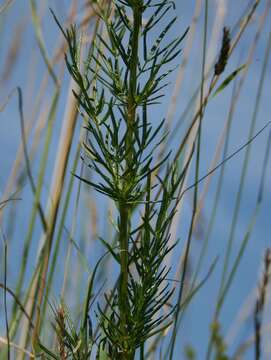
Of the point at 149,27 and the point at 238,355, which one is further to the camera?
the point at 238,355

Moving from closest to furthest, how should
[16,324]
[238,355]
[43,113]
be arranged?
1. [16,324]
2. [238,355]
3. [43,113]

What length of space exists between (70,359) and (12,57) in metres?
1.21

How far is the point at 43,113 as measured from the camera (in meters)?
1.38

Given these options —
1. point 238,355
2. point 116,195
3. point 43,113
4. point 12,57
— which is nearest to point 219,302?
point 238,355

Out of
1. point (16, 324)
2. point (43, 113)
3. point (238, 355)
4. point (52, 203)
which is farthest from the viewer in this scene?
point (43, 113)

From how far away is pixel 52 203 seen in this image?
0.94 m

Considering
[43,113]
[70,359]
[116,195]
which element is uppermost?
[43,113]

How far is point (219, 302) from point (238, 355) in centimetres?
20

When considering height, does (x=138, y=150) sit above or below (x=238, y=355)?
above

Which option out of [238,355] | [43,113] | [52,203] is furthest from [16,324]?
[43,113]

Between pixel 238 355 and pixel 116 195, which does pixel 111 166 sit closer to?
pixel 116 195

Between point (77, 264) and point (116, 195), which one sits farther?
point (77, 264)

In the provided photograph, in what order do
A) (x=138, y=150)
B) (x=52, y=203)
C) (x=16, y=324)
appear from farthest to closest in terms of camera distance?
(x=16, y=324), (x=52, y=203), (x=138, y=150)

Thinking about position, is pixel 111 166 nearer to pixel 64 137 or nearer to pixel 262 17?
pixel 64 137
